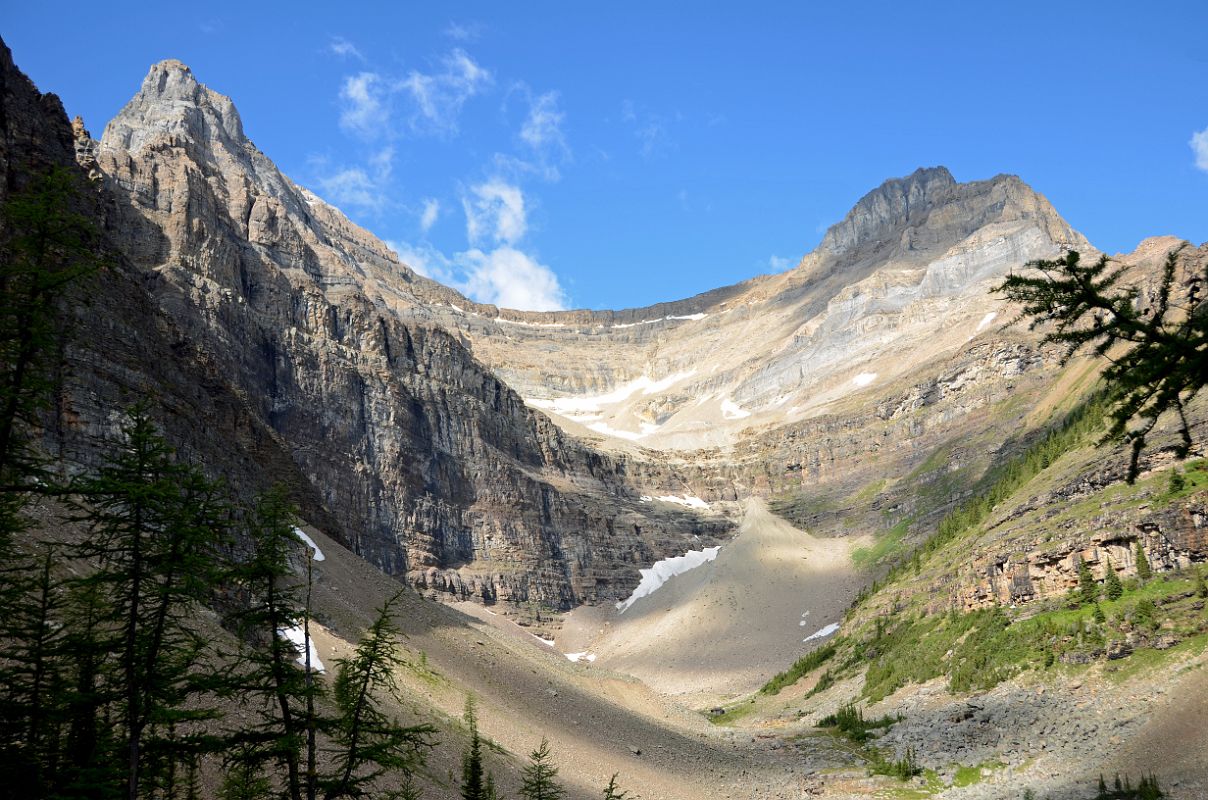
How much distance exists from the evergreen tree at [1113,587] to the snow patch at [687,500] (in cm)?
11591

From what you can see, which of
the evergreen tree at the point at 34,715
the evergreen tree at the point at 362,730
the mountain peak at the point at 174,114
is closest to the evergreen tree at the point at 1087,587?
the evergreen tree at the point at 362,730

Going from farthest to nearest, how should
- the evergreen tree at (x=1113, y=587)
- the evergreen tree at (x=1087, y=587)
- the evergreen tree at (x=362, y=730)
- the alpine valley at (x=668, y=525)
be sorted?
the evergreen tree at (x=1087, y=587), the evergreen tree at (x=1113, y=587), the alpine valley at (x=668, y=525), the evergreen tree at (x=362, y=730)

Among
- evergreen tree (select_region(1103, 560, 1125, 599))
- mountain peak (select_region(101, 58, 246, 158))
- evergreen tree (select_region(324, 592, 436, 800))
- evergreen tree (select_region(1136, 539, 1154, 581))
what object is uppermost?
mountain peak (select_region(101, 58, 246, 158))

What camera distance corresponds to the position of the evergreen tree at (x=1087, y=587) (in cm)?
4666

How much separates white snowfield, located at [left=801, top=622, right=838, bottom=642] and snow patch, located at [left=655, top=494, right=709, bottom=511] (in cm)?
6001

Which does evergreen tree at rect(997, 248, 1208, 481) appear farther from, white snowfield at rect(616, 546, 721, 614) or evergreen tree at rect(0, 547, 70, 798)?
white snowfield at rect(616, 546, 721, 614)

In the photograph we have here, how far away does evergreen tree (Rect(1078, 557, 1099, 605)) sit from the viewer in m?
46.7

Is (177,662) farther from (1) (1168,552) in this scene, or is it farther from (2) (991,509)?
(2) (991,509)

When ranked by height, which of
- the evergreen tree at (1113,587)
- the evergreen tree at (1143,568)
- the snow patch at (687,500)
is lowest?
the evergreen tree at (1113,587)

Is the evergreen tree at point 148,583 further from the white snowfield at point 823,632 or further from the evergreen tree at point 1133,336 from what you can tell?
the white snowfield at point 823,632

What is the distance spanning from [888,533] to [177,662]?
117 metres

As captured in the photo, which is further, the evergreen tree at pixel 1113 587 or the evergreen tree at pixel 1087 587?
the evergreen tree at pixel 1087 587

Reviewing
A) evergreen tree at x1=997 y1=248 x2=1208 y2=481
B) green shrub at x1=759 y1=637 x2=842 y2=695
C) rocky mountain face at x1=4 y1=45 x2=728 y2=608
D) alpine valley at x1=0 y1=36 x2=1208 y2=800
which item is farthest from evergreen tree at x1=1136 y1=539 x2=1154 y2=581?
rocky mountain face at x1=4 y1=45 x2=728 y2=608

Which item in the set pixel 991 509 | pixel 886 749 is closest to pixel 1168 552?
pixel 886 749
